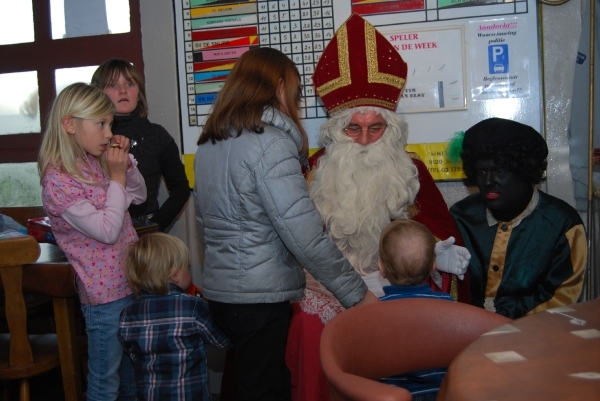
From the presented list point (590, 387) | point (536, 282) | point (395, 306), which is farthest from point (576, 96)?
point (590, 387)

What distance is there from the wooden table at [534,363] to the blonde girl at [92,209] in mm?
1553

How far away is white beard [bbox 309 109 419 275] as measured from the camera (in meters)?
2.54

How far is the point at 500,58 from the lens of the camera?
2969 millimetres

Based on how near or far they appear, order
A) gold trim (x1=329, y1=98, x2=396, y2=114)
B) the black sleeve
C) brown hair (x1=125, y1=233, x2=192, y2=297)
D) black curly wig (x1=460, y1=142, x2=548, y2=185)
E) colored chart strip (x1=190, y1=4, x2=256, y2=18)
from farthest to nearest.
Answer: colored chart strip (x1=190, y1=4, x2=256, y2=18) → the black sleeve → gold trim (x1=329, y1=98, x2=396, y2=114) → black curly wig (x1=460, y1=142, x2=548, y2=185) → brown hair (x1=125, y1=233, x2=192, y2=297)

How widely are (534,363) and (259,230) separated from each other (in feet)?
3.93

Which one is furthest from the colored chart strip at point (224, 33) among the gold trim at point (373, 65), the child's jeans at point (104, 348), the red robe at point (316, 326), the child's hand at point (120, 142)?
the child's jeans at point (104, 348)

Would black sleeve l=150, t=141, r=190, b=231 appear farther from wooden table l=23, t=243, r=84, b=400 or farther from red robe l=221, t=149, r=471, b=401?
red robe l=221, t=149, r=471, b=401

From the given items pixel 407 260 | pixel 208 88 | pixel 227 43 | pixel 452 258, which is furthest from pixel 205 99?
pixel 407 260

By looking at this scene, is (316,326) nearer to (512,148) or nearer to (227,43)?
(512,148)

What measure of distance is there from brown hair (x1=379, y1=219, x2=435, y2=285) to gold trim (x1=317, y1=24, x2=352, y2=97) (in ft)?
2.90

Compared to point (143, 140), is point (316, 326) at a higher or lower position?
lower

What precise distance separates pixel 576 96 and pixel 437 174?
0.72 meters

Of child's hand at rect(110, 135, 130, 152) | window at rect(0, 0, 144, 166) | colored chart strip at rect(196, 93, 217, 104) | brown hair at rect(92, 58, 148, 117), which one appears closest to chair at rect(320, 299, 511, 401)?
child's hand at rect(110, 135, 130, 152)

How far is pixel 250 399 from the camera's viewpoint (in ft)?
6.86
